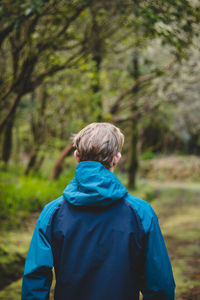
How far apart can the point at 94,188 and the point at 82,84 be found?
9.33 m

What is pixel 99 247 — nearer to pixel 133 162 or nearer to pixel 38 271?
pixel 38 271

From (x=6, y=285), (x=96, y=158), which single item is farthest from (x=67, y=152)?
(x=96, y=158)

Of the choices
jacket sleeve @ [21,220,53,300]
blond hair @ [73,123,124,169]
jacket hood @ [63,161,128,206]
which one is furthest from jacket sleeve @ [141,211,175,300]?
jacket sleeve @ [21,220,53,300]

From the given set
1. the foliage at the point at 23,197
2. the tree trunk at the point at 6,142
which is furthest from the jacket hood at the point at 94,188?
the tree trunk at the point at 6,142

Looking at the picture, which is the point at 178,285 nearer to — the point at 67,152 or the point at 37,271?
the point at 37,271

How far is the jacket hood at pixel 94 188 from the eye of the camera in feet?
5.96

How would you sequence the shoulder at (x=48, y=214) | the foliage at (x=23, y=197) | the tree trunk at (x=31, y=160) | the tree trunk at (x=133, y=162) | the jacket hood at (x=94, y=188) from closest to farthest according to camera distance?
1. the jacket hood at (x=94, y=188)
2. the shoulder at (x=48, y=214)
3. the foliage at (x=23, y=197)
4. the tree trunk at (x=31, y=160)
5. the tree trunk at (x=133, y=162)

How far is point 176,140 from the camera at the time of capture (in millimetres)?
28953

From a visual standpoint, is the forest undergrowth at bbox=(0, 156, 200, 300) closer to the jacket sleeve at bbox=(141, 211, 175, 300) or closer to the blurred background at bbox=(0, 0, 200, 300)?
the blurred background at bbox=(0, 0, 200, 300)

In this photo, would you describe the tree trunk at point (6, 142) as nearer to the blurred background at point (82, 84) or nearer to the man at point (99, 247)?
the blurred background at point (82, 84)

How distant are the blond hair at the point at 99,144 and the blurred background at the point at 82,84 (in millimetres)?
683

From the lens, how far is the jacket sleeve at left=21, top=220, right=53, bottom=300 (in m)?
1.83

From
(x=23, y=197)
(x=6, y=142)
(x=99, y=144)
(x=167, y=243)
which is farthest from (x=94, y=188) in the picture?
(x=6, y=142)

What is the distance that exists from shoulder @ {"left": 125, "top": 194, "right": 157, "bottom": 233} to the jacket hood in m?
0.08
